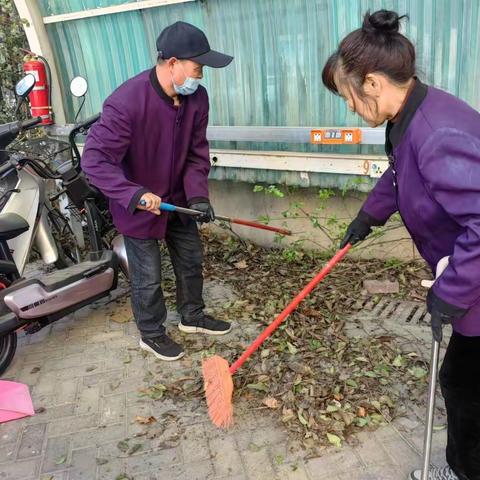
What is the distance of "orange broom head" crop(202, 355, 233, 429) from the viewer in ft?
9.00

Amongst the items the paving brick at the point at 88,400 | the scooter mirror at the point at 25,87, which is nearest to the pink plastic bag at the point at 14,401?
the paving brick at the point at 88,400

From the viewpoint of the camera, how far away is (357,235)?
2.77 metres

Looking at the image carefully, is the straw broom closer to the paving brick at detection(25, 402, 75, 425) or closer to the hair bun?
the paving brick at detection(25, 402, 75, 425)

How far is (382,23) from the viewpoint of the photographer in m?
1.77

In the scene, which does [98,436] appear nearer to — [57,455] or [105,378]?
[57,455]

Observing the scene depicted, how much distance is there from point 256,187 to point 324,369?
181 centimetres

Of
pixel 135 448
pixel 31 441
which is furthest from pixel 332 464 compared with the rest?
pixel 31 441

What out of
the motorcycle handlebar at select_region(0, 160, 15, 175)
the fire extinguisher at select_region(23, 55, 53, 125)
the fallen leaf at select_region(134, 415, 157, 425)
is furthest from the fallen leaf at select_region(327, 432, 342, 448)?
the fire extinguisher at select_region(23, 55, 53, 125)

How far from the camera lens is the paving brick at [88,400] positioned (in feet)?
10.6

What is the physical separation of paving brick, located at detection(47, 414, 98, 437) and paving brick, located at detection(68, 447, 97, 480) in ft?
0.66

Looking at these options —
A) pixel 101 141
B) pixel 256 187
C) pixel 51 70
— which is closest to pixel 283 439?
pixel 101 141

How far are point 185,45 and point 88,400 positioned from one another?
224 cm

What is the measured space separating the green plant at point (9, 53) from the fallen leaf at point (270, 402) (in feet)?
16.1

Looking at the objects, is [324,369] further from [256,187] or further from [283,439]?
[256,187]
